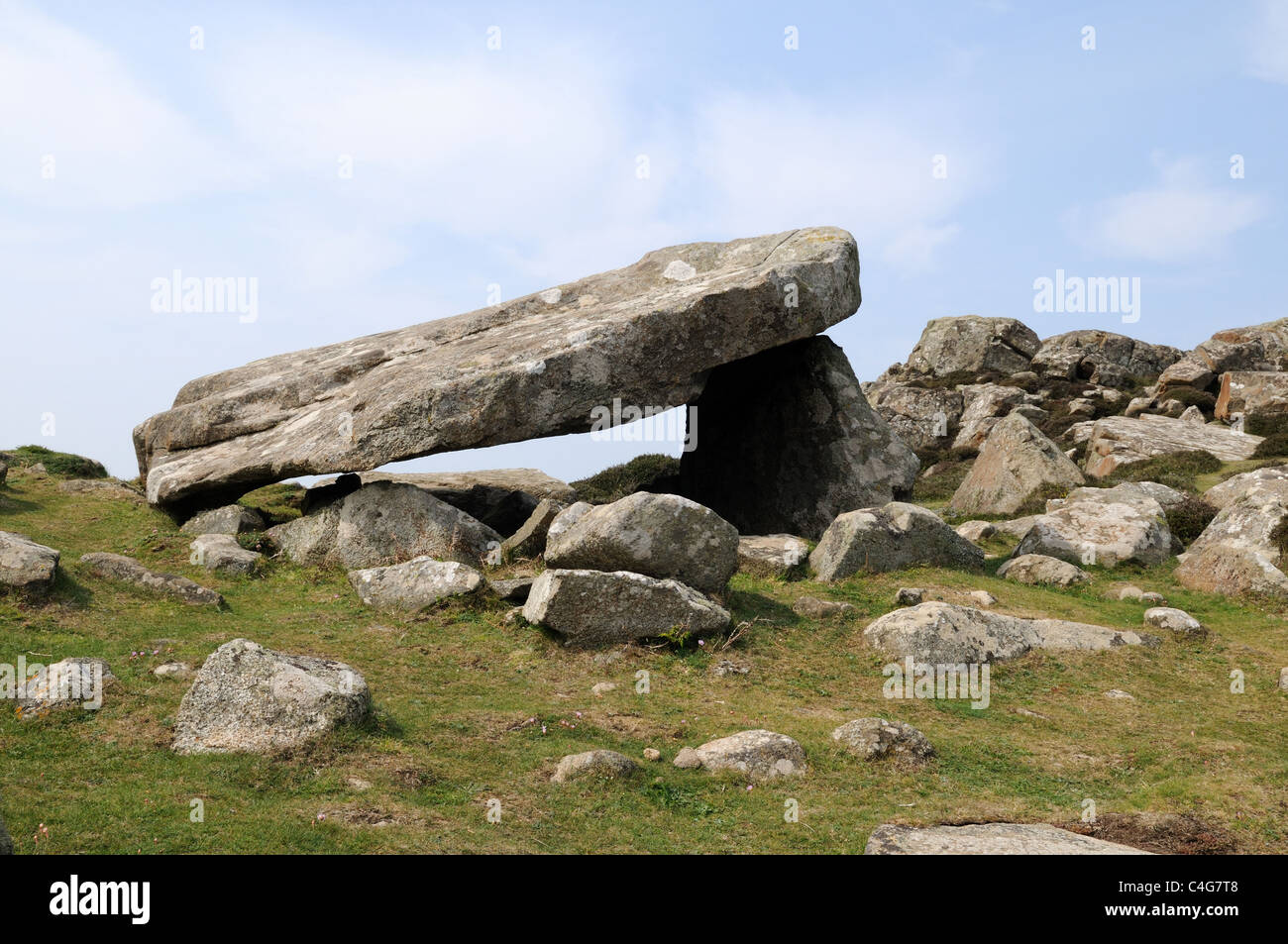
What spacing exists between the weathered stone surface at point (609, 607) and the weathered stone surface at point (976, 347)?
49.4 meters

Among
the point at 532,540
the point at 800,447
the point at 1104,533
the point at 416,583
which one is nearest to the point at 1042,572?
the point at 1104,533

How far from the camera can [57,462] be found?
28469mm

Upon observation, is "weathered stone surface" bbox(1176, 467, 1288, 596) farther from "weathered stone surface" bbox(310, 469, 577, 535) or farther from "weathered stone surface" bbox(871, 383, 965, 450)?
"weathered stone surface" bbox(871, 383, 965, 450)

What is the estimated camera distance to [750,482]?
2342 centimetres

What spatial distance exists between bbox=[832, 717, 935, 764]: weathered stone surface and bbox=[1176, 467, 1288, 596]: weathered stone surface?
10.1 metres

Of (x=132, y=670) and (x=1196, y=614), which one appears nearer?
(x=132, y=670)

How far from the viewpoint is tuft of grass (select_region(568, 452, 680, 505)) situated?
2633 cm

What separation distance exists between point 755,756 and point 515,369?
33.0 feet

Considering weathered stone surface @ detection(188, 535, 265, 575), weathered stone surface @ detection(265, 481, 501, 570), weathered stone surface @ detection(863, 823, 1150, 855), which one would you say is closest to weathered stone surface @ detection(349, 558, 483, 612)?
weathered stone surface @ detection(265, 481, 501, 570)

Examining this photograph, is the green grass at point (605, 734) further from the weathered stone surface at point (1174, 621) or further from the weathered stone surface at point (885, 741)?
the weathered stone surface at point (1174, 621)

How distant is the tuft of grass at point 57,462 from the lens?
90.0 ft
